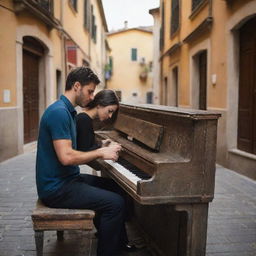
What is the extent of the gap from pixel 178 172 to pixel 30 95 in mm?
8641

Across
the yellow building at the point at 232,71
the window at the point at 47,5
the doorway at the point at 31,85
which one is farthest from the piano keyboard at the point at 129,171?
the window at the point at 47,5

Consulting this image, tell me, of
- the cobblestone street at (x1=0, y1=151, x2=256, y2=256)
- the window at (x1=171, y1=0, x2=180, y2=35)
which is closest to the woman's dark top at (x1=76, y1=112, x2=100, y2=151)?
the cobblestone street at (x1=0, y1=151, x2=256, y2=256)

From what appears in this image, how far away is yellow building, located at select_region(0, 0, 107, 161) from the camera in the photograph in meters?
8.23

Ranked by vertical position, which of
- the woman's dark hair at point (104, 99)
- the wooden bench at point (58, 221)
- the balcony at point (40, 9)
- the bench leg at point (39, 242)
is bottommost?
the bench leg at point (39, 242)

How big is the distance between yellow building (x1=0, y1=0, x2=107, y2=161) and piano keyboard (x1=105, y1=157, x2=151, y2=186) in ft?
17.1

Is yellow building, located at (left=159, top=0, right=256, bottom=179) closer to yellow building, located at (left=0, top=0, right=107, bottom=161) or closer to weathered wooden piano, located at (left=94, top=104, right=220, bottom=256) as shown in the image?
weathered wooden piano, located at (left=94, top=104, right=220, bottom=256)

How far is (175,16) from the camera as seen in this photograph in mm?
15141

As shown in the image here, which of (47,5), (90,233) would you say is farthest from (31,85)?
(90,233)

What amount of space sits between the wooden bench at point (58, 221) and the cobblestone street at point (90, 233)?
0.69m

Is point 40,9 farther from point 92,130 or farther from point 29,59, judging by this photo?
point 92,130

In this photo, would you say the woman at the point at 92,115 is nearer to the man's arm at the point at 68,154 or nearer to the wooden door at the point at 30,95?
the man's arm at the point at 68,154

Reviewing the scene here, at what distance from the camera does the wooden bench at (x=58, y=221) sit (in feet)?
9.23

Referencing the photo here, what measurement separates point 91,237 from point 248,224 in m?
1.73

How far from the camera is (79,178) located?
3.21 meters
